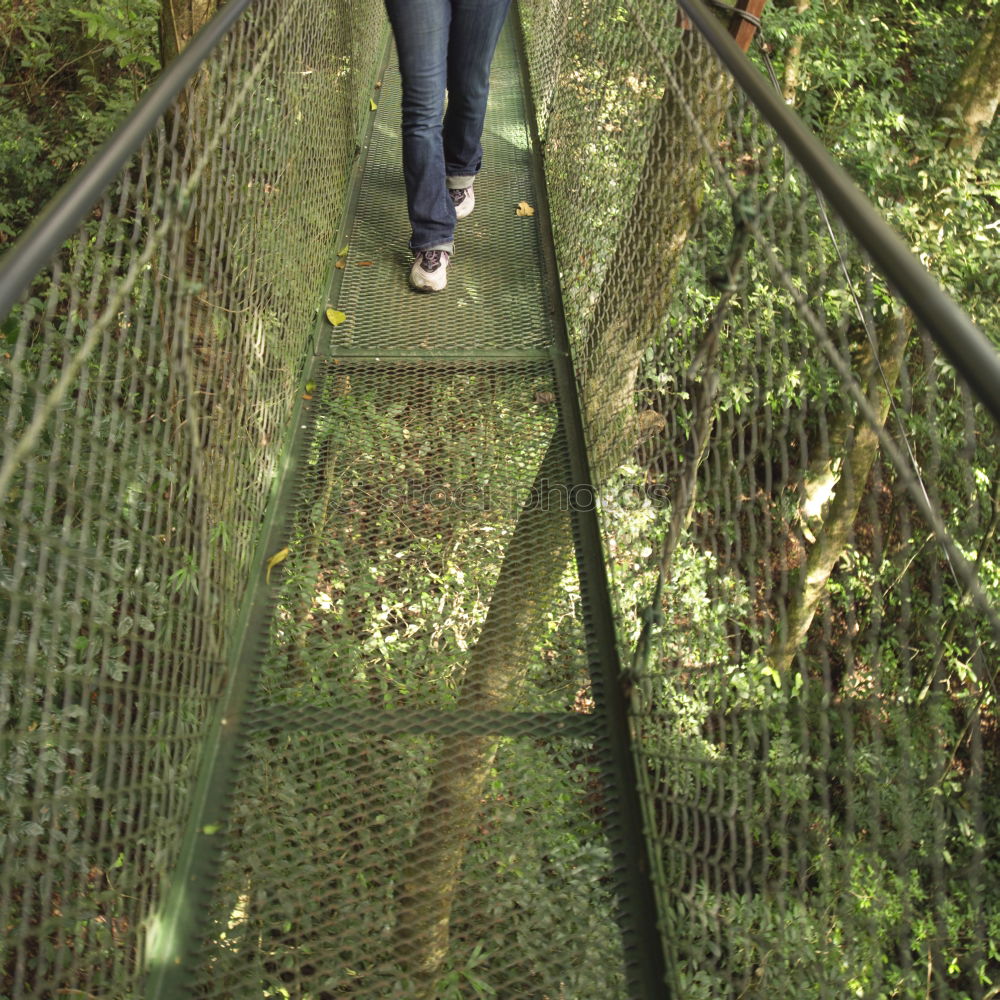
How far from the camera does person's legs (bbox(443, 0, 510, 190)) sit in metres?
2.61

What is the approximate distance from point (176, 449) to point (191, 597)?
26 cm

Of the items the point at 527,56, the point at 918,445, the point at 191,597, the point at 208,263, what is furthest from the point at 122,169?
the point at 918,445

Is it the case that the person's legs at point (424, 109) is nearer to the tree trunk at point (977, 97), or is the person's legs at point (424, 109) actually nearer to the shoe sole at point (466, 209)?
the shoe sole at point (466, 209)

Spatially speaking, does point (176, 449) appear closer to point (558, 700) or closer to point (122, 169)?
point (122, 169)

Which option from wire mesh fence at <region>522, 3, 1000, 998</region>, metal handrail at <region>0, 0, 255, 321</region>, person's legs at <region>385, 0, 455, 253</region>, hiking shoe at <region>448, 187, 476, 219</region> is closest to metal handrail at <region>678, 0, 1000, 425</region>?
wire mesh fence at <region>522, 3, 1000, 998</region>

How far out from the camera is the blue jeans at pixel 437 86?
250 cm

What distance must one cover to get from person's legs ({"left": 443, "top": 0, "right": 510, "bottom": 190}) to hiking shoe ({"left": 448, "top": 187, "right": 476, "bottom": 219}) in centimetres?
3

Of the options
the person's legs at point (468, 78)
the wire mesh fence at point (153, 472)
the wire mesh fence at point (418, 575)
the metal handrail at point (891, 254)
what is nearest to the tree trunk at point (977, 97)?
the wire mesh fence at point (418, 575)

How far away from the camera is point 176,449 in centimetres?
154

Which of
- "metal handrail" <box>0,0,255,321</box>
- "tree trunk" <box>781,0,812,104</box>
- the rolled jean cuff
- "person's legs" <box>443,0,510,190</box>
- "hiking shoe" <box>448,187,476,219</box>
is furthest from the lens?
"tree trunk" <box>781,0,812,104</box>

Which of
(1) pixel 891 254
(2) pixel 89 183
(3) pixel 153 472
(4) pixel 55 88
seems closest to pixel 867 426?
(1) pixel 891 254

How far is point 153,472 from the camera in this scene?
54.3 inches

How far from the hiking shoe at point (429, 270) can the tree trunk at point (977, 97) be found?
3.86 metres

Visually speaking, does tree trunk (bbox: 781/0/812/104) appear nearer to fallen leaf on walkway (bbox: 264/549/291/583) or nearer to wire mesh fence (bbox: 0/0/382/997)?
wire mesh fence (bbox: 0/0/382/997)
